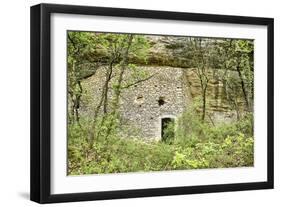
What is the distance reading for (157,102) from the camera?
11.5 ft

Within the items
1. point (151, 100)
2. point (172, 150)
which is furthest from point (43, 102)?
point (172, 150)

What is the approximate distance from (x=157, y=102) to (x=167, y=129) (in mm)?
125

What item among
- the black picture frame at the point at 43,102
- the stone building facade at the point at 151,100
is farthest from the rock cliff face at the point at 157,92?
the black picture frame at the point at 43,102

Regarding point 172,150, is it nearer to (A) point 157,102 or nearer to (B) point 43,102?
(A) point 157,102

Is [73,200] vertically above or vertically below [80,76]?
below

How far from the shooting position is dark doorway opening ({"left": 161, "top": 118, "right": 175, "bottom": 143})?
3.53 metres

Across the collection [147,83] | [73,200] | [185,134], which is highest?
[147,83]

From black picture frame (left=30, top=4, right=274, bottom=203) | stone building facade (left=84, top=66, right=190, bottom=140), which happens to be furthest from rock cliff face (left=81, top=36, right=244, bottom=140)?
black picture frame (left=30, top=4, right=274, bottom=203)

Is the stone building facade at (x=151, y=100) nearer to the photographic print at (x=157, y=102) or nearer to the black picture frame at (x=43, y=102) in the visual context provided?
the photographic print at (x=157, y=102)

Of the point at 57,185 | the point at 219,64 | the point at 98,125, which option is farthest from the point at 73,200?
the point at 219,64

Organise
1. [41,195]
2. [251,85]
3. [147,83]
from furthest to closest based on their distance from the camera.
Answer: [251,85]
[147,83]
[41,195]

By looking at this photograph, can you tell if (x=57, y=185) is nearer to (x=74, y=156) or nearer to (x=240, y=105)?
(x=74, y=156)

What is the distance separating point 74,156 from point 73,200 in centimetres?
18

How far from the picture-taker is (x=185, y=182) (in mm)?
3570
